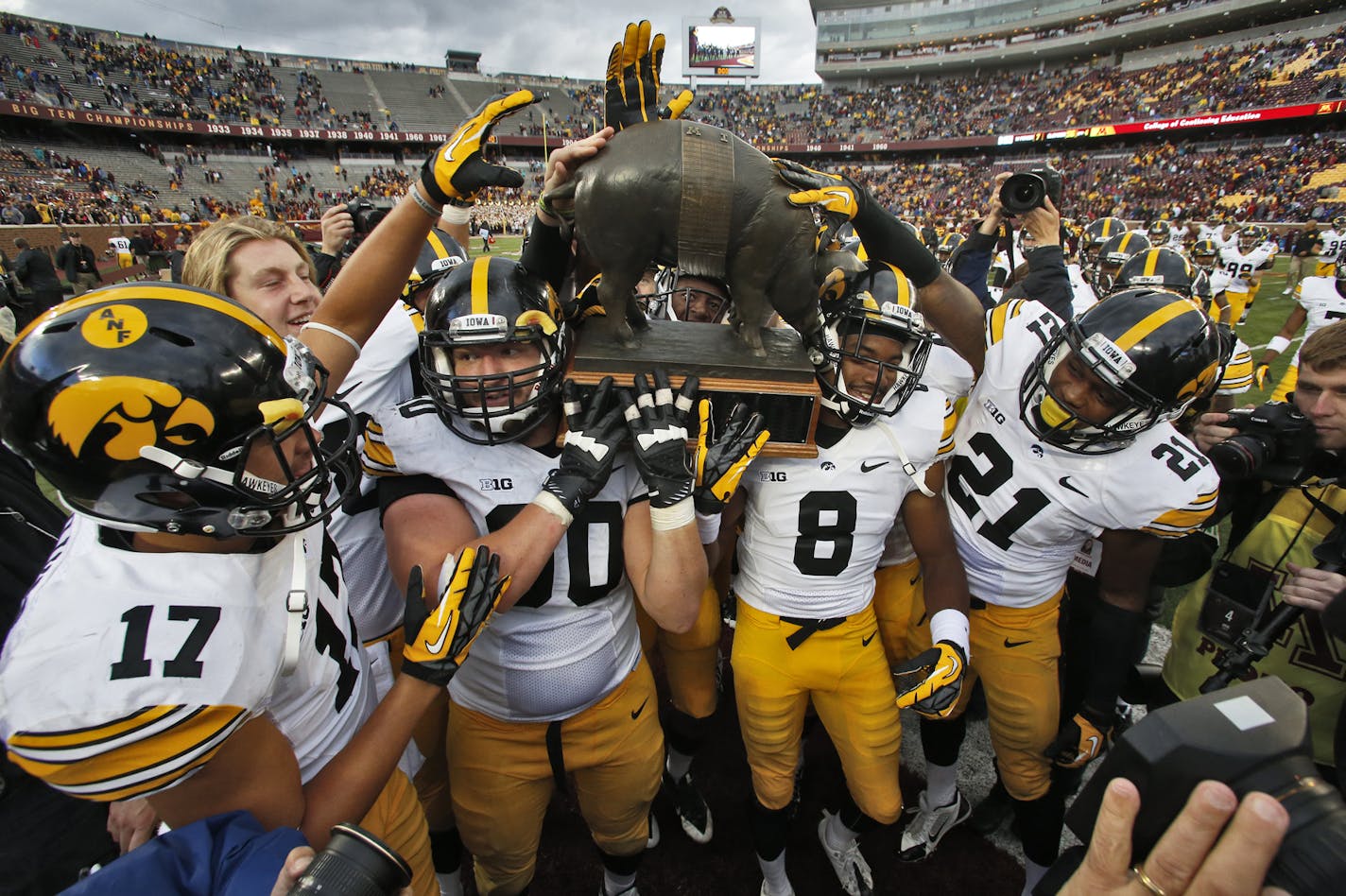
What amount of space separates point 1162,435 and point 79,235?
2367 centimetres

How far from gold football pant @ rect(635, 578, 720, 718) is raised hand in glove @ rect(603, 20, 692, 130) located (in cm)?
177

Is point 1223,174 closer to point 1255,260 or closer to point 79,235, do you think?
point 1255,260

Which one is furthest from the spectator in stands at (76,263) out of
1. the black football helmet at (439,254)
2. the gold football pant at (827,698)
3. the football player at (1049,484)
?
the football player at (1049,484)

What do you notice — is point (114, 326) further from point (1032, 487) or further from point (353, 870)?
point (1032, 487)

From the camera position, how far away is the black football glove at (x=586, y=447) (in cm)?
166

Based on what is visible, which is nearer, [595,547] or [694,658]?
[595,547]

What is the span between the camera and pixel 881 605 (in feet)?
8.71

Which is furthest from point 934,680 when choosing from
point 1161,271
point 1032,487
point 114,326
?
point 1161,271

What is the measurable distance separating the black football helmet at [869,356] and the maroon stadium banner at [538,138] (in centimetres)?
2780

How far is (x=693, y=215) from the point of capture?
1656 mm

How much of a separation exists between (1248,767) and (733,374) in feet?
4.50

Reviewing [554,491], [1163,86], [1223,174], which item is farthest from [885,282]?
[1163,86]

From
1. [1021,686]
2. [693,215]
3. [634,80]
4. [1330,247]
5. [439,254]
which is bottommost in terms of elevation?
[1021,686]

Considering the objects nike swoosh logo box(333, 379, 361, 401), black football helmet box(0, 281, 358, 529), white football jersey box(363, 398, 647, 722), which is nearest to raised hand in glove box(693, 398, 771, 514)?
white football jersey box(363, 398, 647, 722)
